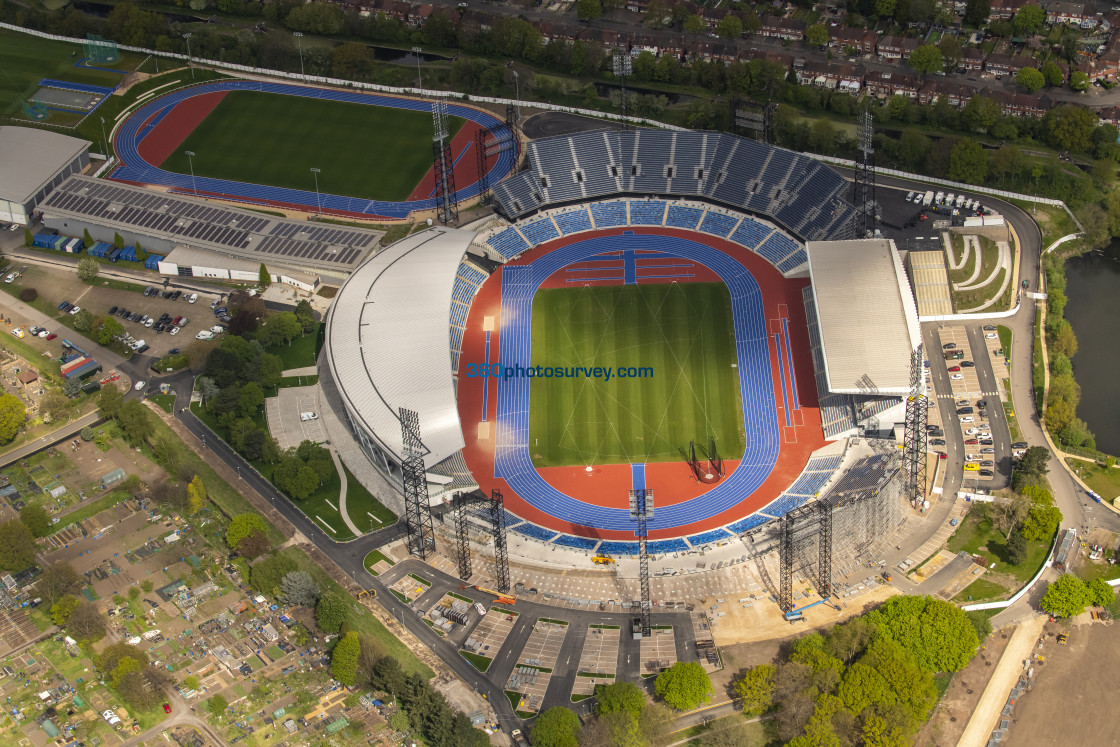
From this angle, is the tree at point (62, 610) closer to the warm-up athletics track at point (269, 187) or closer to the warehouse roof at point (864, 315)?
the warm-up athletics track at point (269, 187)


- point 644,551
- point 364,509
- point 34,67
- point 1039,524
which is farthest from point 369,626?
point 34,67

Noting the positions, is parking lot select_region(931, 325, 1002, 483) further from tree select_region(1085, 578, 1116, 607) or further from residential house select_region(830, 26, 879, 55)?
residential house select_region(830, 26, 879, 55)

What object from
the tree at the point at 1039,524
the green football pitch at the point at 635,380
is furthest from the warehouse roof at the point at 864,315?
the tree at the point at 1039,524

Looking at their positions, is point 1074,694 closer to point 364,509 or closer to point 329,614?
point 329,614

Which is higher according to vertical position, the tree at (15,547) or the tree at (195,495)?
the tree at (195,495)

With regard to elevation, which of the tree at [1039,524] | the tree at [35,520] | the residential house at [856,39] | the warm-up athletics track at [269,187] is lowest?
the tree at [1039,524]

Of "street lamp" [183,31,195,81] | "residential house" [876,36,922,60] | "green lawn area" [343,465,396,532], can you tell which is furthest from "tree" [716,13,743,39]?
"green lawn area" [343,465,396,532]

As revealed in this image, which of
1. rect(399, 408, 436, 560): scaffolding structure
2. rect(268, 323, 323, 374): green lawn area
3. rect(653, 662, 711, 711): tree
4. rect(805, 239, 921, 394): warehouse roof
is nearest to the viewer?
rect(653, 662, 711, 711): tree
